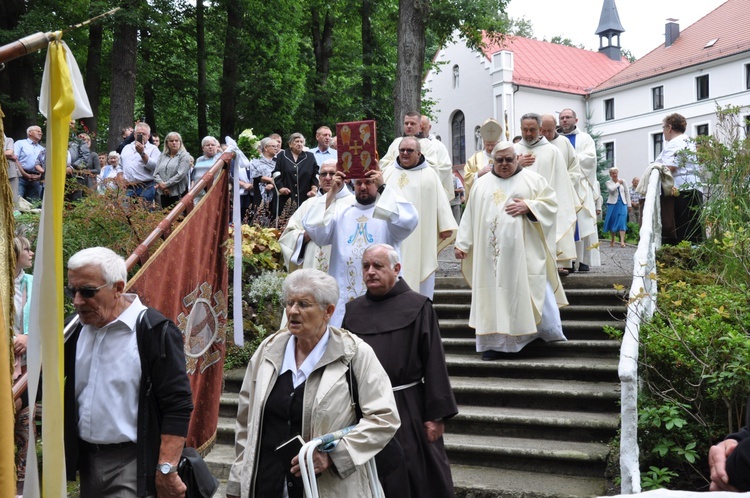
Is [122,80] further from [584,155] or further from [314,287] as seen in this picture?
[314,287]

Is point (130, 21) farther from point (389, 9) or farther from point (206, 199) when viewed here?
point (206, 199)

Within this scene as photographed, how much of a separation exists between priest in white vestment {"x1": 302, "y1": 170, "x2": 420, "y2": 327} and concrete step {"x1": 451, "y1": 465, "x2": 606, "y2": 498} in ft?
5.63

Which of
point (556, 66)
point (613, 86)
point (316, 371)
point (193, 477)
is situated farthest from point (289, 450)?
point (556, 66)

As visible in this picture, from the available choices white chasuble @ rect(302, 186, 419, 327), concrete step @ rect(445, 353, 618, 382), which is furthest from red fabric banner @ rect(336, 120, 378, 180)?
concrete step @ rect(445, 353, 618, 382)

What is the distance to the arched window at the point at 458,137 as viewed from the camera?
50.5 metres

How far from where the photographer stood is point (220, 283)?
270 inches

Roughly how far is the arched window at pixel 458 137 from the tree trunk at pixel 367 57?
995 inches

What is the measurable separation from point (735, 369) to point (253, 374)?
3.62 meters

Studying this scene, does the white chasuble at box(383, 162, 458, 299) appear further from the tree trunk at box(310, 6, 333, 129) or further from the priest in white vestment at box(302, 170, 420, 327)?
the tree trunk at box(310, 6, 333, 129)

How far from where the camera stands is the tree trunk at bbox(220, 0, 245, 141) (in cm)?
2211

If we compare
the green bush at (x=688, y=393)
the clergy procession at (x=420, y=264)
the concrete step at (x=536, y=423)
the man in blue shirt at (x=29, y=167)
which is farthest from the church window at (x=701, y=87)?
the concrete step at (x=536, y=423)

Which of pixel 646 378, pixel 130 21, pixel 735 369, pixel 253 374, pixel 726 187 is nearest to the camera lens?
pixel 253 374

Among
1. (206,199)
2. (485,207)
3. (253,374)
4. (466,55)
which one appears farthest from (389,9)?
(466,55)

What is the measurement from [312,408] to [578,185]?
26.8 feet
